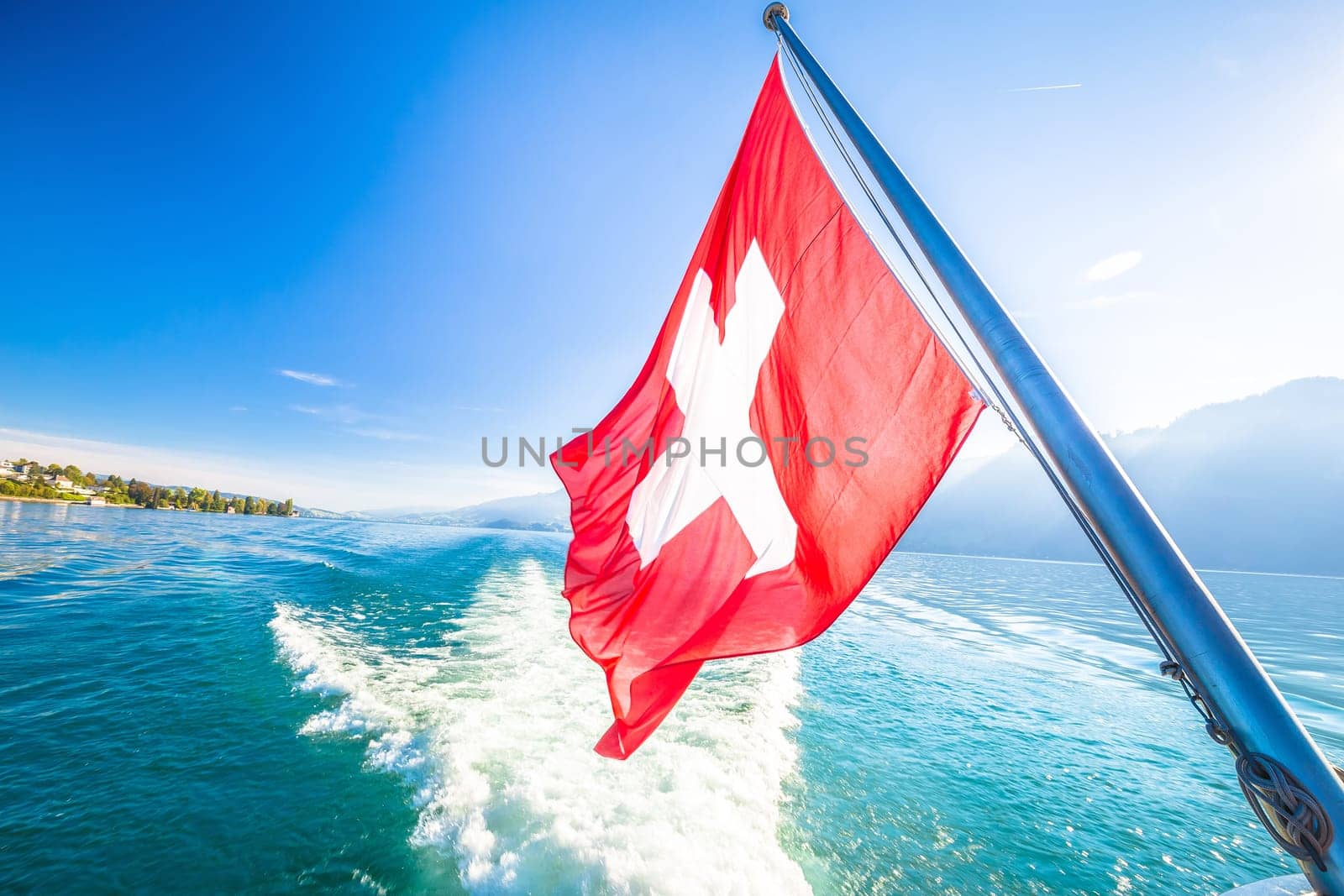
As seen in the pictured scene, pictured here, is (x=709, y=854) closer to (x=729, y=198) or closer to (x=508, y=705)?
(x=508, y=705)

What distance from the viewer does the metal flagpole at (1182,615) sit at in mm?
1208

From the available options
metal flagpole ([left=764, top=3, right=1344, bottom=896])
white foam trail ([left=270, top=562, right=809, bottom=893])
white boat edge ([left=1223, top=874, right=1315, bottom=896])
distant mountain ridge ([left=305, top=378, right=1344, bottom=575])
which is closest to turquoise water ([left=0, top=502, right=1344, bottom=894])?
white foam trail ([left=270, top=562, right=809, bottom=893])

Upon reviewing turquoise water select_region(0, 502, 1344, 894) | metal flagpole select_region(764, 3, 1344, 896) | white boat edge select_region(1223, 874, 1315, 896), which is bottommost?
turquoise water select_region(0, 502, 1344, 894)

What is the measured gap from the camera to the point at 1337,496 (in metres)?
158

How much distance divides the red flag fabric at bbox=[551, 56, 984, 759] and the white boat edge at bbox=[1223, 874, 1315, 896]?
156cm

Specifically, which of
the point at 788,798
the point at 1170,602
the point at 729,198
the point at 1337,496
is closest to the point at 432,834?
the point at 788,798

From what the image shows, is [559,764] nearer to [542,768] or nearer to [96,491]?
[542,768]

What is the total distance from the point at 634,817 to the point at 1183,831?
653 centimetres

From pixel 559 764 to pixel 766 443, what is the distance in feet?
16.6

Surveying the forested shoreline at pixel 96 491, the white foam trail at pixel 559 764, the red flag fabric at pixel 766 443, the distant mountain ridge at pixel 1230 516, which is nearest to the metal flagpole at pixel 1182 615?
the red flag fabric at pixel 766 443

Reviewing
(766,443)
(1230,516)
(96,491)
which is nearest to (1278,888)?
(766,443)

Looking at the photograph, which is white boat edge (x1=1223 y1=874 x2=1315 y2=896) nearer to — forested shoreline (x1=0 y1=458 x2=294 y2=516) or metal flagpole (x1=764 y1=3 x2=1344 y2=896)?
metal flagpole (x1=764 y1=3 x2=1344 y2=896)

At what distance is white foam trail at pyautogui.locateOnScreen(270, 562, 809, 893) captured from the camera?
4.32 metres

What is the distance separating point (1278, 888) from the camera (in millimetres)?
1729
